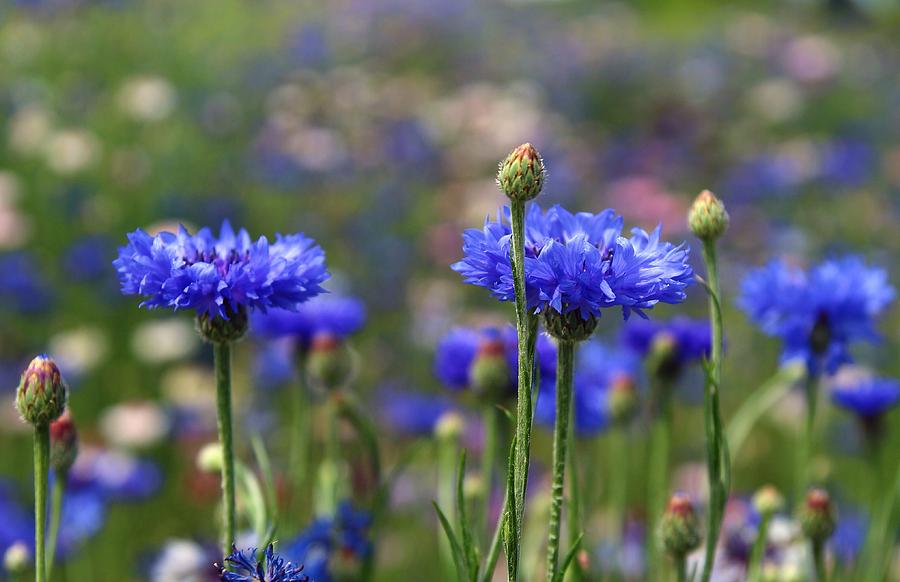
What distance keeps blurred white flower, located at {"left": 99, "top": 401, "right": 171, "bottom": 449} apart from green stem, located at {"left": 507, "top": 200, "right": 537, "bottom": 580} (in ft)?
5.76

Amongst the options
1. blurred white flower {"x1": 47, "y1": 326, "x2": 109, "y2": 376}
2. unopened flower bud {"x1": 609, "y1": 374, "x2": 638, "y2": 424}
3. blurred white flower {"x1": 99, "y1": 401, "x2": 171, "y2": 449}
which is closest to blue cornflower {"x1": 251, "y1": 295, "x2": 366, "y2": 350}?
unopened flower bud {"x1": 609, "y1": 374, "x2": 638, "y2": 424}

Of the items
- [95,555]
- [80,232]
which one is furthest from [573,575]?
[80,232]

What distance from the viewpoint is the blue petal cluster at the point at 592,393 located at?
1.29m

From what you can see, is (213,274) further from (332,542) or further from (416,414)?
(416,414)

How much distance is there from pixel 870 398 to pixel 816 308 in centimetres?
32

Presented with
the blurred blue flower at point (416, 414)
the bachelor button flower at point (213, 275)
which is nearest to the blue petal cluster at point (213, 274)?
the bachelor button flower at point (213, 275)

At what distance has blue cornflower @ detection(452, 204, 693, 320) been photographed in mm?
686

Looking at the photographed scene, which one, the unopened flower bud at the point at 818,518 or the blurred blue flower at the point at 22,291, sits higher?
the blurred blue flower at the point at 22,291

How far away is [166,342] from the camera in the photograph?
8.70 ft

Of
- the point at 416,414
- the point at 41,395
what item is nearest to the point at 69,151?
the point at 416,414

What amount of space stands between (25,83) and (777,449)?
10.9ft

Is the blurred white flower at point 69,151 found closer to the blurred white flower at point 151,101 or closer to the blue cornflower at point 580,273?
the blurred white flower at point 151,101

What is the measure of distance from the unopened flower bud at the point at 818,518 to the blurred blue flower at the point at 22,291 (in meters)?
2.26

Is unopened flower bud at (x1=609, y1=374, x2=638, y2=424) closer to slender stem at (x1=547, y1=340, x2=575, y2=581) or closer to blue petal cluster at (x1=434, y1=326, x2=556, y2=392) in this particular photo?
blue petal cluster at (x1=434, y1=326, x2=556, y2=392)
